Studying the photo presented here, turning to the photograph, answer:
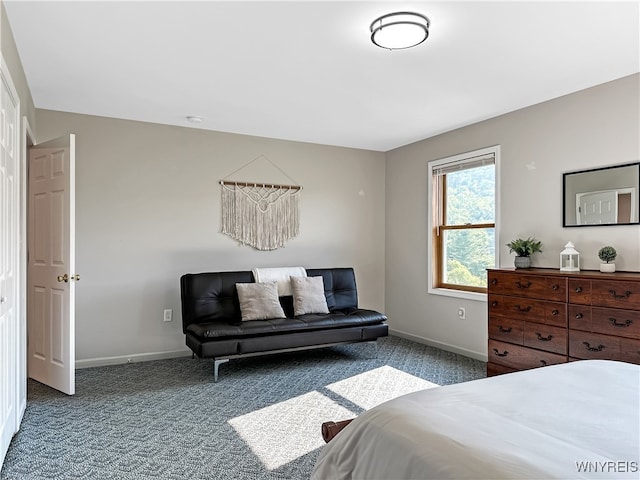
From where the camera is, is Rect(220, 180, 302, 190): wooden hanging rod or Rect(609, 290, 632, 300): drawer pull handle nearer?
Rect(609, 290, 632, 300): drawer pull handle

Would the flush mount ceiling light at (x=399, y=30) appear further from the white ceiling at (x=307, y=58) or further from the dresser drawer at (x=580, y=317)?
the dresser drawer at (x=580, y=317)

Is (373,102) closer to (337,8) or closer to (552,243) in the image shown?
(337,8)

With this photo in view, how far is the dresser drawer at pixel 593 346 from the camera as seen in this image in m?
2.96

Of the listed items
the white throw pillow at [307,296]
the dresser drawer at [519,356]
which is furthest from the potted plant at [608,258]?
the white throw pillow at [307,296]

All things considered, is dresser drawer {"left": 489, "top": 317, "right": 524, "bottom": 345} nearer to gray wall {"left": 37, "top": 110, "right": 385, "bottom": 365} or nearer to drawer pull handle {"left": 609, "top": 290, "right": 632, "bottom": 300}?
drawer pull handle {"left": 609, "top": 290, "right": 632, "bottom": 300}

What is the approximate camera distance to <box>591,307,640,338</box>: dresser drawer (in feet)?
9.39

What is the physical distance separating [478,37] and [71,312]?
3385mm

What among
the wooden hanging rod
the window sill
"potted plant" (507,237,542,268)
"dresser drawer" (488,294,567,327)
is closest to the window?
the window sill

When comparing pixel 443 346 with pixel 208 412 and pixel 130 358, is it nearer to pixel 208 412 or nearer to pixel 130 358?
pixel 208 412

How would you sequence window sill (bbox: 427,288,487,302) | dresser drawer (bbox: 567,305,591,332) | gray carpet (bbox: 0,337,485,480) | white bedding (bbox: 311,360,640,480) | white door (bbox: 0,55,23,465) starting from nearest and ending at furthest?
white bedding (bbox: 311,360,640,480), white door (bbox: 0,55,23,465), gray carpet (bbox: 0,337,485,480), dresser drawer (bbox: 567,305,591,332), window sill (bbox: 427,288,487,302)

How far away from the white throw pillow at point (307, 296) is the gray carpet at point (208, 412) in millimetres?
507

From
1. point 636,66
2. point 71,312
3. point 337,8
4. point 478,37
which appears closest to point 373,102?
point 478,37

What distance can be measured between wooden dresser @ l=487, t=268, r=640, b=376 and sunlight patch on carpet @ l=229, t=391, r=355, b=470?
1488mm

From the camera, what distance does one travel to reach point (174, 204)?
4.73m
